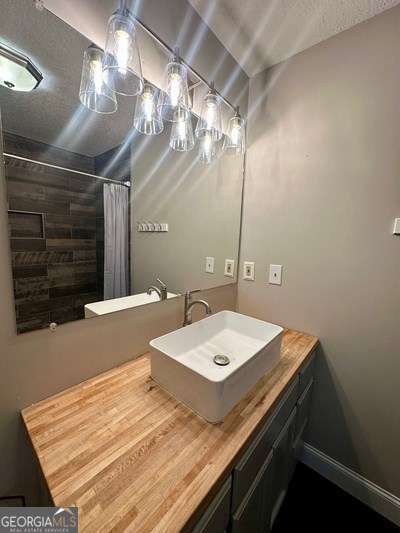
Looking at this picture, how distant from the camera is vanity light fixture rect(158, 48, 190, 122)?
99 cm

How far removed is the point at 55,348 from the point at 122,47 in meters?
1.13

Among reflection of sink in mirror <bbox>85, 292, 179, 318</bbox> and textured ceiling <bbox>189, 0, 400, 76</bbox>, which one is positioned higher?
textured ceiling <bbox>189, 0, 400, 76</bbox>

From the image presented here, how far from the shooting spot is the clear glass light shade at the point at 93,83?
80 centimetres

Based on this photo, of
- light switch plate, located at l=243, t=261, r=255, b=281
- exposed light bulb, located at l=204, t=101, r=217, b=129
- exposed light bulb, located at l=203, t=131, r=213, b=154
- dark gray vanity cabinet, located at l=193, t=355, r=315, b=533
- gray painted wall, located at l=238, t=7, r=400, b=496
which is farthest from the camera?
light switch plate, located at l=243, t=261, r=255, b=281

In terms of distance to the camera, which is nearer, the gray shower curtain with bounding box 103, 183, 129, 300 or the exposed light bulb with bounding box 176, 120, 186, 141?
the gray shower curtain with bounding box 103, 183, 129, 300

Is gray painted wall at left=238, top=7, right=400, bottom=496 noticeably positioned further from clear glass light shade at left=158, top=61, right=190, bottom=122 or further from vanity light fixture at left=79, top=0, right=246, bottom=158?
clear glass light shade at left=158, top=61, right=190, bottom=122

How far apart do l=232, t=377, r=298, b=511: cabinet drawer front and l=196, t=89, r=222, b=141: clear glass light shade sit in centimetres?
141

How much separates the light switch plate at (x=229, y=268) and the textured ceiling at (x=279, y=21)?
50.6 inches

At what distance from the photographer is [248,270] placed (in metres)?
1.61

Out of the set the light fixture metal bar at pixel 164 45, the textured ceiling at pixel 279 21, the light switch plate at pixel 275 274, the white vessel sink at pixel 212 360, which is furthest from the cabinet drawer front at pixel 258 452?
the textured ceiling at pixel 279 21

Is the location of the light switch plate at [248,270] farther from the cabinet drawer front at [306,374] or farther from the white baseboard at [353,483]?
the white baseboard at [353,483]

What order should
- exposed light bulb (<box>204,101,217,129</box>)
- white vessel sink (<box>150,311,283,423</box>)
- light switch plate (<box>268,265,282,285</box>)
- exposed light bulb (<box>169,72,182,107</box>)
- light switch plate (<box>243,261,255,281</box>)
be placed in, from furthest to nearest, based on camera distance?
1. light switch plate (<box>243,261,255,281</box>)
2. light switch plate (<box>268,265,282,285</box>)
3. exposed light bulb (<box>204,101,217,129</box>)
4. exposed light bulb (<box>169,72,182,107</box>)
5. white vessel sink (<box>150,311,283,423</box>)

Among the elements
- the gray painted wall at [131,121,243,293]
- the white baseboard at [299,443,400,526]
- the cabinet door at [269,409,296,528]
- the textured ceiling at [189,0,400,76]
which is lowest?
the white baseboard at [299,443,400,526]

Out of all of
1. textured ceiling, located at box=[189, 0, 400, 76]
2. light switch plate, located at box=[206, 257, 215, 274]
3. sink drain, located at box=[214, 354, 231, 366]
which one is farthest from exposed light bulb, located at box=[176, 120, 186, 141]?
sink drain, located at box=[214, 354, 231, 366]
